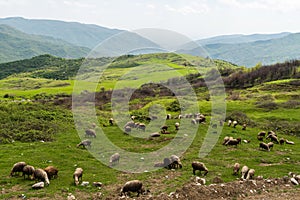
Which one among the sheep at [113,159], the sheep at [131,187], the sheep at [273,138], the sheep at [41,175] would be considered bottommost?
the sheep at [273,138]

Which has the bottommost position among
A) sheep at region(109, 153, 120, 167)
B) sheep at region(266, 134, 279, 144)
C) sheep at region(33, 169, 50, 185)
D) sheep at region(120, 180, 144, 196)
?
sheep at region(266, 134, 279, 144)

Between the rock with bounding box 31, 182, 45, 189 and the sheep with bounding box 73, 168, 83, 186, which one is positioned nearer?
the rock with bounding box 31, 182, 45, 189

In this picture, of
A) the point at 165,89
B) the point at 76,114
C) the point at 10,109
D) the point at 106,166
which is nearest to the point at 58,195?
the point at 106,166

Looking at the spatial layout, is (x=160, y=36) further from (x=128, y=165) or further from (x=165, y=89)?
(x=165, y=89)

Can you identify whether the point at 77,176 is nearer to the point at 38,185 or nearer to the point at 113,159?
the point at 38,185

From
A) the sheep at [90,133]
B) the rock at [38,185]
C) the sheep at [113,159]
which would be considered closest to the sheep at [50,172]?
the rock at [38,185]

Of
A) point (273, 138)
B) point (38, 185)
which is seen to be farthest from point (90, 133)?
point (273, 138)

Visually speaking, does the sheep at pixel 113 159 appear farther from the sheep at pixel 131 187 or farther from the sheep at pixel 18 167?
the sheep at pixel 18 167

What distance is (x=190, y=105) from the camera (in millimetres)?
63500

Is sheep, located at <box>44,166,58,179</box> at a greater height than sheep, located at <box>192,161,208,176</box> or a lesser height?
greater

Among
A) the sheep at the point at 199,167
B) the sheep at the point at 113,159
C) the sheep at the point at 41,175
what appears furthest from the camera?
the sheep at the point at 113,159

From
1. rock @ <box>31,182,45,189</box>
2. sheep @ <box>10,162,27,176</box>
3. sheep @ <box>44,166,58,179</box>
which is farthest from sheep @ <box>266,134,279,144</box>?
sheep @ <box>10,162,27,176</box>

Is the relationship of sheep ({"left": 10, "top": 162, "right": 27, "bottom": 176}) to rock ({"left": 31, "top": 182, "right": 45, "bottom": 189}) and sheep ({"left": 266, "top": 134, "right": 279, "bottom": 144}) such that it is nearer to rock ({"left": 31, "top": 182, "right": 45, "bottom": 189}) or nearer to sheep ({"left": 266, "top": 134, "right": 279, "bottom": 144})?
rock ({"left": 31, "top": 182, "right": 45, "bottom": 189})

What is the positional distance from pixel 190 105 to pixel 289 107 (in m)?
19.1
